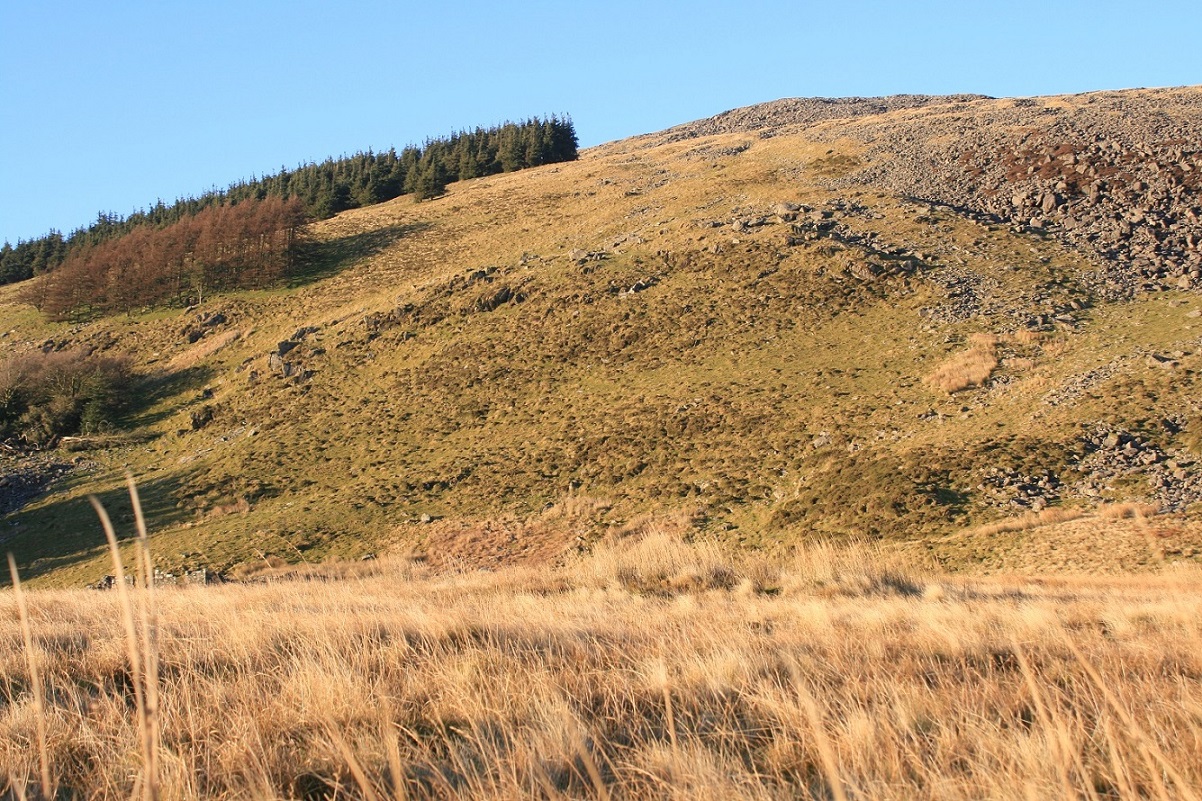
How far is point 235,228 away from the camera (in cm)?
6288

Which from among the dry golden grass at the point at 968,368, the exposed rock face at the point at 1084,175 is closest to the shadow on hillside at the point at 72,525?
the dry golden grass at the point at 968,368

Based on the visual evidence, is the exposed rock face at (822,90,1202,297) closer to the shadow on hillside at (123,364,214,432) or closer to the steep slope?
the steep slope

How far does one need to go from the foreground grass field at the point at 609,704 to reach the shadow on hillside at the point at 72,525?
21.8 meters

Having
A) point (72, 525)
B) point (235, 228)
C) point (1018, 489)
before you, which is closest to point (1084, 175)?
point (1018, 489)

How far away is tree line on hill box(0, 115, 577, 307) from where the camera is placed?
5916 cm

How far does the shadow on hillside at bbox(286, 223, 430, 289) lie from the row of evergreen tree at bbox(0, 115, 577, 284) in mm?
15767

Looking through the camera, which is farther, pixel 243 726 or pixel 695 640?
pixel 695 640

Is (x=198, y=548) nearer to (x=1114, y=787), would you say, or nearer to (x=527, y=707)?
(x=527, y=707)

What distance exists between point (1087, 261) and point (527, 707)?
120 feet

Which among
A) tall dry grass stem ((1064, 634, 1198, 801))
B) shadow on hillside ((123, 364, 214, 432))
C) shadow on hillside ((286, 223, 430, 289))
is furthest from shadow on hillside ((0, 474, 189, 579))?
tall dry grass stem ((1064, 634, 1198, 801))

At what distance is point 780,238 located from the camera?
3869cm

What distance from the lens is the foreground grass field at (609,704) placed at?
10.0 feet

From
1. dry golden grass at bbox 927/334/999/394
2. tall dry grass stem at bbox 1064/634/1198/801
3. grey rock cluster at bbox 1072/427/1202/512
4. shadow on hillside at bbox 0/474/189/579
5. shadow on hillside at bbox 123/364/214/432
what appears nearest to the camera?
tall dry grass stem at bbox 1064/634/1198/801

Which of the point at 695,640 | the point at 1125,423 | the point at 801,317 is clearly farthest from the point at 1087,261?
the point at 695,640
